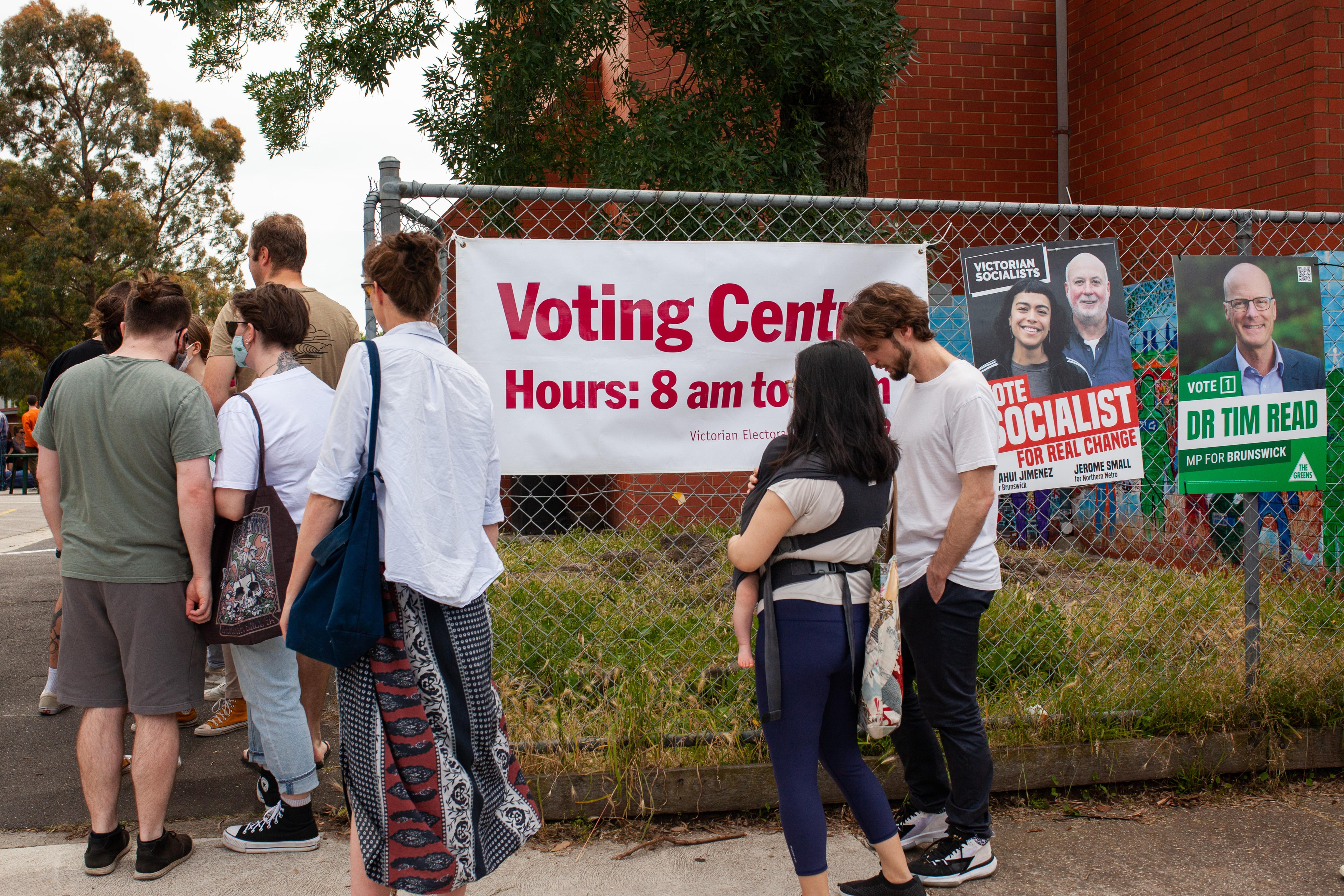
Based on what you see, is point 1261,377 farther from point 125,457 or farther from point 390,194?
point 125,457

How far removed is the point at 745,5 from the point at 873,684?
4.47 metres

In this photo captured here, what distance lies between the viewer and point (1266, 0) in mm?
6156

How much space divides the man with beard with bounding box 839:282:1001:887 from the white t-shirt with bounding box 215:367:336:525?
1845 mm

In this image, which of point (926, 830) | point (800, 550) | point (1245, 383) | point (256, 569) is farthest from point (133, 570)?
point (1245, 383)

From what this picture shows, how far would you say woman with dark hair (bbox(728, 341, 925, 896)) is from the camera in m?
2.46

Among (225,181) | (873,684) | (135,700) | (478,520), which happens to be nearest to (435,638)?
(478,520)

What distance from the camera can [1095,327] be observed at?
378 cm

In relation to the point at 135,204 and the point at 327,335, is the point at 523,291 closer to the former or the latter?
the point at 327,335

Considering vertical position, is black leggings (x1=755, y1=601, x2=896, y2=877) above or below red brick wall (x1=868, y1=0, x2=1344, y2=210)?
below

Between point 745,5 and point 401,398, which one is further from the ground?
point 745,5

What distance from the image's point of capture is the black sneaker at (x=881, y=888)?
272 centimetres

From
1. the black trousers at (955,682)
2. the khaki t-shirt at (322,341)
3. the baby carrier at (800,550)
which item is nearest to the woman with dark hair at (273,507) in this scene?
the khaki t-shirt at (322,341)

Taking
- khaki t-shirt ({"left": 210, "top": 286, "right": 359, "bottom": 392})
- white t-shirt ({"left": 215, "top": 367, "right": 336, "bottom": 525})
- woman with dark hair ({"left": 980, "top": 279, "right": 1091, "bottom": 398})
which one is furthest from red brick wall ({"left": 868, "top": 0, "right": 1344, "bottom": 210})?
white t-shirt ({"left": 215, "top": 367, "right": 336, "bottom": 525})

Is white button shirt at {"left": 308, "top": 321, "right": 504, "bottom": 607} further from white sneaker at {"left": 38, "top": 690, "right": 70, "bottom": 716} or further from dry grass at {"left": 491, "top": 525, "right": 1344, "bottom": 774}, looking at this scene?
white sneaker at {"left": 38, "top": 690, "right": 70, "bottom": 716}
